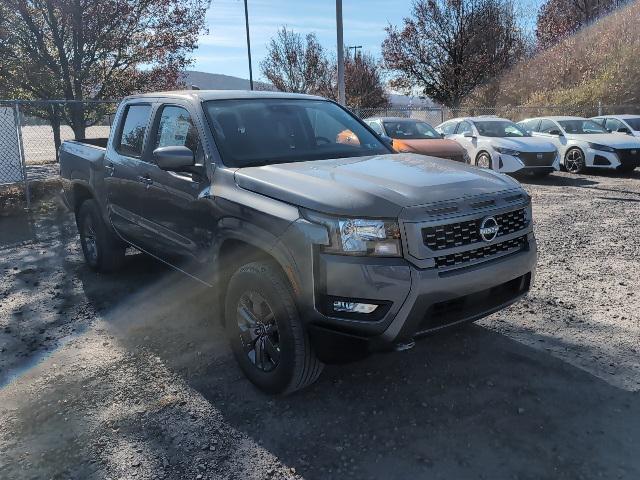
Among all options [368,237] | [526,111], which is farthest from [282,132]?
[526,111]

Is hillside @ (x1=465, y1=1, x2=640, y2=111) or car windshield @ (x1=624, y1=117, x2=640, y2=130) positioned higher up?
hillside @ (x1=465, y1=1, x2=640, y2=111)

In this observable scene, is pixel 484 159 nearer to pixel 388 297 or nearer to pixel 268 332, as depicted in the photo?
pixel 268 332

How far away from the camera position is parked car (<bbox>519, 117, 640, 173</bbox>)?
13.0 meters

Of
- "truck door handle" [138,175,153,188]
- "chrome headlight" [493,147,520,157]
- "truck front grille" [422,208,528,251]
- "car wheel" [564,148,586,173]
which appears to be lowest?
"car wheel" [564,148,586,173]

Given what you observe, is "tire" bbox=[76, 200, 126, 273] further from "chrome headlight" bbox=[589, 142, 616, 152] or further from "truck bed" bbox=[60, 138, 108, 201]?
"chrome headlight" bbox=[589, 142, 616, 152]

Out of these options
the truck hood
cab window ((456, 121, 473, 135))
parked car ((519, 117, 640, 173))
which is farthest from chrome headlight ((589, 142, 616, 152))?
the truck hood

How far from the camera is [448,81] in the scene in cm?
3134

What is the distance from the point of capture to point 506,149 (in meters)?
12.3

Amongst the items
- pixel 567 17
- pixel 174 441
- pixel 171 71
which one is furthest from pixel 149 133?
pixel 567 17

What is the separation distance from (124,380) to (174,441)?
2.83 feet

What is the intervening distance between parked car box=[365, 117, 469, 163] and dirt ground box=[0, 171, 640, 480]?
6.66 metres

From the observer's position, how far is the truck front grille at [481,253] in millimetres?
2908

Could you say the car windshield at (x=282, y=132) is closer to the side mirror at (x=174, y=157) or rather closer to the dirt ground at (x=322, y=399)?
the side mirror at (x=174, y=157)

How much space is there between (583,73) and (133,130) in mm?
27047
